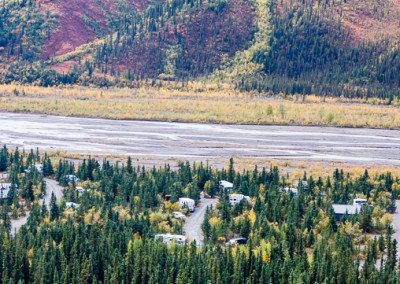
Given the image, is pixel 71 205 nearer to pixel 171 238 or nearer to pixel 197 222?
pixel 197 222

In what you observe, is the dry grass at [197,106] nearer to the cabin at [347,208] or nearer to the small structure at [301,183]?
the small structure at [301,183]

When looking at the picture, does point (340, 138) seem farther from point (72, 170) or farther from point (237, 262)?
point (237, 262)

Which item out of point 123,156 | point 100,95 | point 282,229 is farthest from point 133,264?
point 100,95

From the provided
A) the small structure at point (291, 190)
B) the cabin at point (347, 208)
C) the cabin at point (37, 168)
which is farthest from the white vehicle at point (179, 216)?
the cabin at point (37, 168)

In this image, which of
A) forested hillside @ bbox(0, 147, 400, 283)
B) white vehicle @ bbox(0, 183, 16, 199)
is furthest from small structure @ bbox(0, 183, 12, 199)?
forested hillside @ bbox(0, 147, 400, 283)

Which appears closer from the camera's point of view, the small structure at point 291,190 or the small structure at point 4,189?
the small structure at point 4,189

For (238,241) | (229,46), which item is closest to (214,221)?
(238,241)
